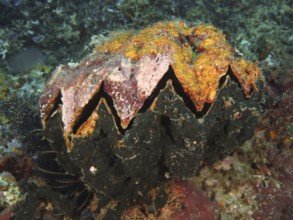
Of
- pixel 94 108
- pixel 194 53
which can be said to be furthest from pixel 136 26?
pixel 94 108

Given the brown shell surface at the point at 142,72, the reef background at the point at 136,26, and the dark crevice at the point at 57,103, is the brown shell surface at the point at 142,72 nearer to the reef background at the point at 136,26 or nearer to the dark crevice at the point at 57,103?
the dark crevice at the point at 57,103

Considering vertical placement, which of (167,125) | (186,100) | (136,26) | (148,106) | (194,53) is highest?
(194,53)

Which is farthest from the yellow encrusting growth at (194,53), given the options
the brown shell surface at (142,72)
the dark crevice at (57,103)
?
the dark crevice at (57,103)

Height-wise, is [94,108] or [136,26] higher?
[94,108]

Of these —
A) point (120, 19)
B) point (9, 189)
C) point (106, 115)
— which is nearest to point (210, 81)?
point (106, 115)

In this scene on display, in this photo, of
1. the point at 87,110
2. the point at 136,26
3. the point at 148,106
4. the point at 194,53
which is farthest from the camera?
the point at 136,26

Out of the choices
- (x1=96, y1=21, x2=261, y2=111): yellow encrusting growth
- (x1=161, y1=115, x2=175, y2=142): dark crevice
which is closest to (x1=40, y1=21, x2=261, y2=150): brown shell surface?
(x1=96, y1=21, x2=261, y2=111): yellow encrusting growth

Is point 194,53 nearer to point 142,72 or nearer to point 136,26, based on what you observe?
point 142,72

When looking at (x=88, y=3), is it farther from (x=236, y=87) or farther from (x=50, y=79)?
(x=236, y=87)
